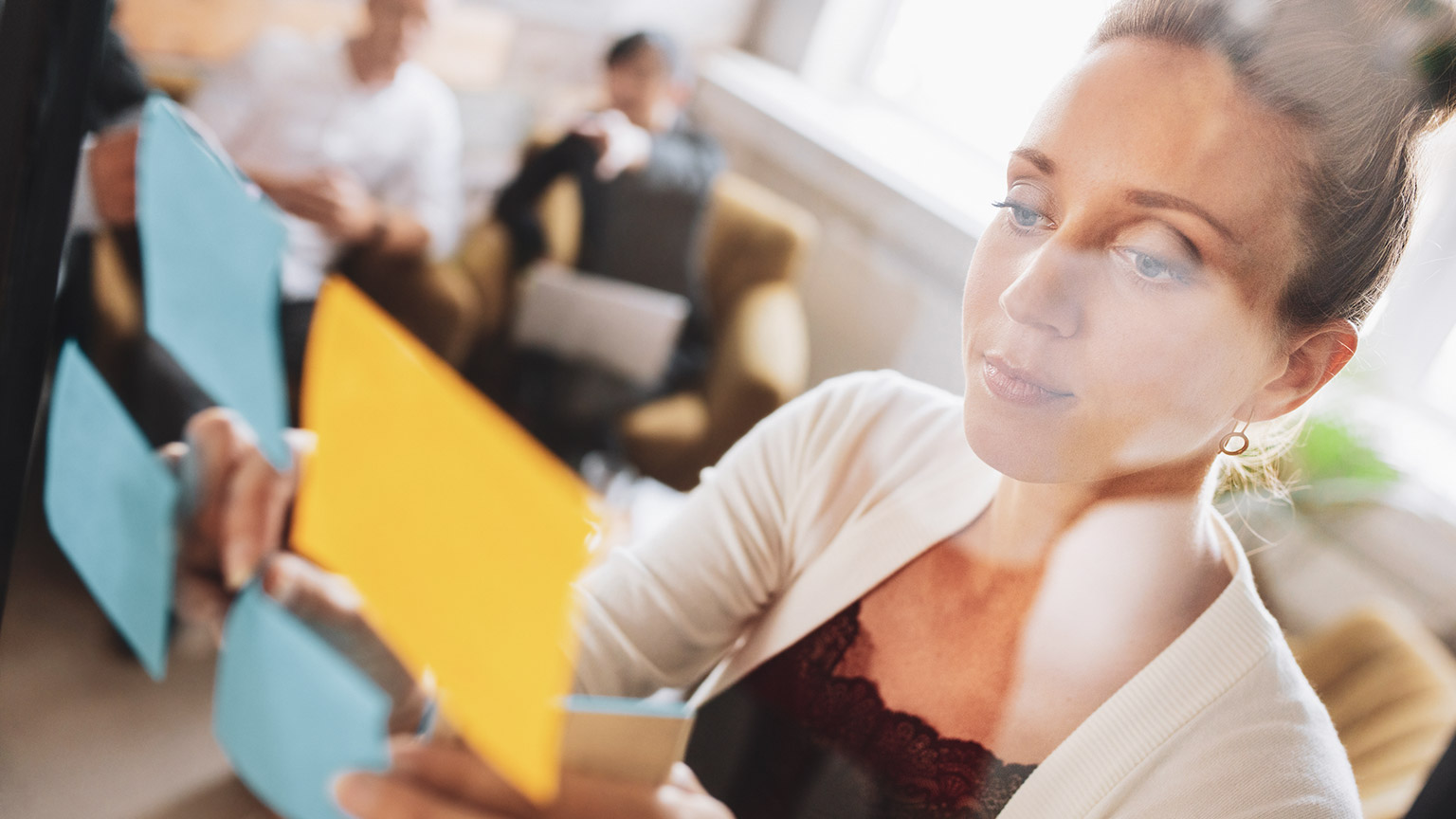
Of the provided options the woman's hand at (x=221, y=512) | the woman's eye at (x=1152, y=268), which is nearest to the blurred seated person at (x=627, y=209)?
the woman's hand at (x=221, y=512)

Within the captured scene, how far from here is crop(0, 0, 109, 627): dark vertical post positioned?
0.47 metres

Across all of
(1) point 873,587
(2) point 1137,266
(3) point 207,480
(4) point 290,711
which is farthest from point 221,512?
(2) point 1137,266

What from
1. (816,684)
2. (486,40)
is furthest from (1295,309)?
(486,40)

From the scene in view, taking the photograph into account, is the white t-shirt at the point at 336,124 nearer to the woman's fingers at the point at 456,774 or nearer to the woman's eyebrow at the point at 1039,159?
the woman's fingers at the point at 456,774

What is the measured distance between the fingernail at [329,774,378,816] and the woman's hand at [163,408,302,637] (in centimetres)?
14

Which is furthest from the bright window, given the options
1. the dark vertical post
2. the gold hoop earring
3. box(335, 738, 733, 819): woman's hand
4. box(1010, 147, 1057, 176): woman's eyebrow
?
the dark vertical post

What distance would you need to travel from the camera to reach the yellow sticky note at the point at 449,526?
37cm

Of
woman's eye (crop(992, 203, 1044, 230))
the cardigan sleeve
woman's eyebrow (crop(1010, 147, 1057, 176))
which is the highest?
woman's eyebrow (crop(1010, 147, 1057, 176))

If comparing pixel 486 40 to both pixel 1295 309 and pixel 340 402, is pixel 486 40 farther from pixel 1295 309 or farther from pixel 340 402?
pixel 1295 309

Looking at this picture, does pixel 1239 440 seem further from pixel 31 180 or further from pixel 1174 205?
pixel 31 180

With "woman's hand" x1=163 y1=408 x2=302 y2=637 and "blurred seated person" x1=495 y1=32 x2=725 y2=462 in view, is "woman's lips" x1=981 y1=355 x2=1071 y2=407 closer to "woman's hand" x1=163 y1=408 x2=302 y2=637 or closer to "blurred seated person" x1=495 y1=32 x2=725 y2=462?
"blurred seated person" x1=495 y1=32 x2=725 y2=462

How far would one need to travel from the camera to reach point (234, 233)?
0.48 m

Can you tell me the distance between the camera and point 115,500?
1.83 feet

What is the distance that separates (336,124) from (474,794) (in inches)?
15.3
